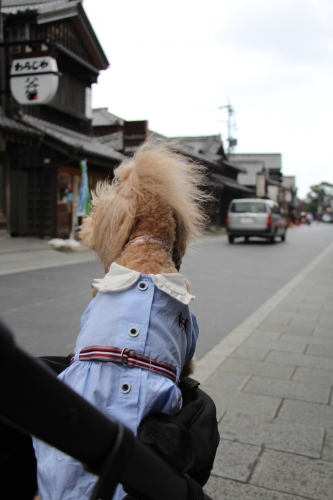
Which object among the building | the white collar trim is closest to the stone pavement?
the white collar trim

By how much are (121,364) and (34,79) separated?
12327mm

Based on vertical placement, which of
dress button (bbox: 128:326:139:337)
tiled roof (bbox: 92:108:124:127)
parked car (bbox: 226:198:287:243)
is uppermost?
tiled roof (bbox: 92:108:124:127)

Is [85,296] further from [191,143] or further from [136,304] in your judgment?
[191,143]

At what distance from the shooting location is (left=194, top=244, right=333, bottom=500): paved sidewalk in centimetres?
239

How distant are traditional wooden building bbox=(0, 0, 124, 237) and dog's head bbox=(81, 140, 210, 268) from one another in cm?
1058

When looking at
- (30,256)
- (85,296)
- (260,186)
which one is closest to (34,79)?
(30,256)

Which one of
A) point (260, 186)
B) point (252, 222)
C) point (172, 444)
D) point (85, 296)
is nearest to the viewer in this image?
point (172, 444)

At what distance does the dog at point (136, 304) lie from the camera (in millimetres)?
1273

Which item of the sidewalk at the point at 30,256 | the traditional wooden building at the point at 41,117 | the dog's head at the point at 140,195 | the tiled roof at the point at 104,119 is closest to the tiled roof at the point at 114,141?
the tiled roof at the point at 104,119

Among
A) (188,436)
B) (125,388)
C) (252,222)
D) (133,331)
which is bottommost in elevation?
(252,222)

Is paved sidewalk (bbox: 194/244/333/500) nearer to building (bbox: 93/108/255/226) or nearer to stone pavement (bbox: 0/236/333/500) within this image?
stone pavement (bbox: 0/236/333/500)

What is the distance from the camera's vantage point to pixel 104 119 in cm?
2966

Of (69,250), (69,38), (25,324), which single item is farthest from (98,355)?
(69,38)

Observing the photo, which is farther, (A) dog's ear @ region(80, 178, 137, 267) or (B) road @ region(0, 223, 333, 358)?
(B) road @ region(0, 223, 333, 358)
